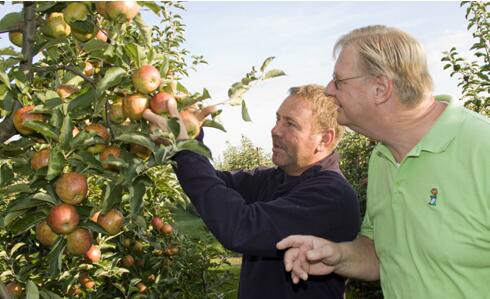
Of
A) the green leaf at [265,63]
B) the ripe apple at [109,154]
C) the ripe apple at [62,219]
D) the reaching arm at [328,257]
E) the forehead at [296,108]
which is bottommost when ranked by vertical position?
the reaching arm at [328,257]

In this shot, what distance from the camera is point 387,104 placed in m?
1.88

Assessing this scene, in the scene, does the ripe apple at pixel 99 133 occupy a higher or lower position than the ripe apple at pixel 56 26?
lower

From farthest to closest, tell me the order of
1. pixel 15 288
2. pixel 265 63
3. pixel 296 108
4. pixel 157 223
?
pixel 157 223 → pixel 15 288 → pixel 296 108 → pixel 265 63

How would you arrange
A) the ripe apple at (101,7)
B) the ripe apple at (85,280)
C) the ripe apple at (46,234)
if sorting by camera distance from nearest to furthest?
the ripe apple at (101,7) → the ripe apple at (46,234) → the ripe apple at (85,280)

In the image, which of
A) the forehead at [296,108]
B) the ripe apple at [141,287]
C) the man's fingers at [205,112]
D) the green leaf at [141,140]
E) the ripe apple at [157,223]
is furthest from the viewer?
the ripe apple at [157,223]

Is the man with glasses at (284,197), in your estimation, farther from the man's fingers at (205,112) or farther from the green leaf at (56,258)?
the green leaf at (56,258)

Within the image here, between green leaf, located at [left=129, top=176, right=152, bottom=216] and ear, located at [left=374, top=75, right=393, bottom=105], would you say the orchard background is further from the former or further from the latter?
ear, located at [left=374, top=75, right=393, bottom=105]

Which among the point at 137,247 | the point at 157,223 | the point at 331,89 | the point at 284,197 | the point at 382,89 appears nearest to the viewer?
the point at 382,89

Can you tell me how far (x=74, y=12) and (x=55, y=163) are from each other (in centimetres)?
44

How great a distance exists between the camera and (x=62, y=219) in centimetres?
164

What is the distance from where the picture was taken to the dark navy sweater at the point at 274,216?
1.93 meters

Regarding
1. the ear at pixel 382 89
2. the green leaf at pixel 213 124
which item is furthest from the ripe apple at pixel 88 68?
the ear at pixel 382 89

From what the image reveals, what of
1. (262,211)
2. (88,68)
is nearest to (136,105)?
(88,68)

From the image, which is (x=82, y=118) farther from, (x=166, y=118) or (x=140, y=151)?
(x=166, y=118)
